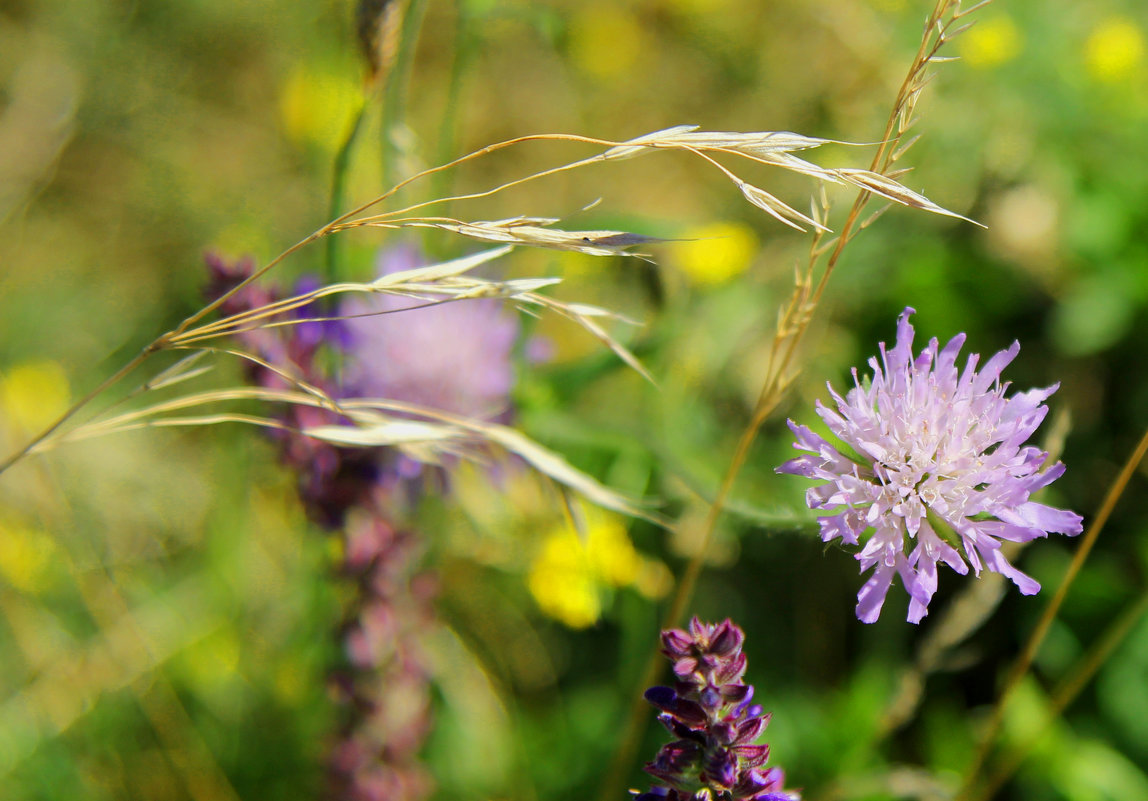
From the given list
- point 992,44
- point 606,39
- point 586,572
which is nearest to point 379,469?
point 586,572

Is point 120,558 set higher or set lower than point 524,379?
lower

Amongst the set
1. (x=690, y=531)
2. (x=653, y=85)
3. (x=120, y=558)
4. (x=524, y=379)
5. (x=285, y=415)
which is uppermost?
(x=653, y=85)

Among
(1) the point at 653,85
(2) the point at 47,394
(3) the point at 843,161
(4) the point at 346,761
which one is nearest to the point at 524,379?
(4) the point at 346,761

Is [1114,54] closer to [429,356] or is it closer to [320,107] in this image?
[429,356]

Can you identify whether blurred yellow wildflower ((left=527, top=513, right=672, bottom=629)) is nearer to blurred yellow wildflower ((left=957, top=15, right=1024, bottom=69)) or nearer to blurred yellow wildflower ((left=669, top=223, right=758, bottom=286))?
blurred yellow wildflower ((left=669, top=223, right=758, bottom=286))

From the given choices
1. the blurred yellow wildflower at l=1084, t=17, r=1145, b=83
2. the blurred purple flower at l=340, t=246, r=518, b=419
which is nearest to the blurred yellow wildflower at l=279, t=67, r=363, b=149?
the blurred purple flower at l=340, t=246, r=518, b=419

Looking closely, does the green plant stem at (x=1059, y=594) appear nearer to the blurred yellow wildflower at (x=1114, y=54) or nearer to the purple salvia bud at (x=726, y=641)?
the purple salvia bud at (x=726, y=641)

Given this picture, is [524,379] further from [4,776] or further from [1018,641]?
[4,776]
